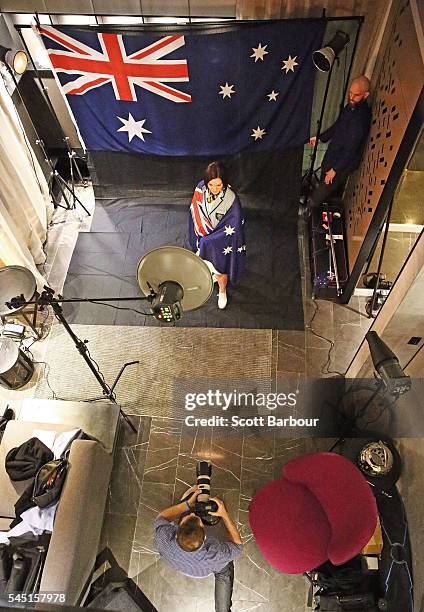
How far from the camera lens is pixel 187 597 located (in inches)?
168

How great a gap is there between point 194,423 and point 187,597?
4.78 feet

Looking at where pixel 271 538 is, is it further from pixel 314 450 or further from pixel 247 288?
pixel 247 288

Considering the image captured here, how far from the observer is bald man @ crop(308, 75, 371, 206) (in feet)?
15.8

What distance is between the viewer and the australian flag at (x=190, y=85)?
4785 mm

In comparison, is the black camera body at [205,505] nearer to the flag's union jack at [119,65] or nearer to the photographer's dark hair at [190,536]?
the photographer's dark hair at [190,536]

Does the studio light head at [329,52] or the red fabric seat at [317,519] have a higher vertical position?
the studio light head at [329,52]

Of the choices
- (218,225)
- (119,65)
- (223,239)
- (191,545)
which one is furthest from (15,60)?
(191,545)

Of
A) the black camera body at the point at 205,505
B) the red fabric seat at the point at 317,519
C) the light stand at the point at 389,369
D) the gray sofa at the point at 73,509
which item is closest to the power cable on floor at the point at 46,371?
the gray sofa at the point at 73,509

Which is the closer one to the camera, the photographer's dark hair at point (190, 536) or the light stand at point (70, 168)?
the photographer's dark hair at point (190, 536)

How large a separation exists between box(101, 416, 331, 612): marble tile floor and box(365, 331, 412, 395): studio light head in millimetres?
1642

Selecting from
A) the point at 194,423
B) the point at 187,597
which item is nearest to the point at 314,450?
the point at 194,423

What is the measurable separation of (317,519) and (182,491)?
2.04 meters

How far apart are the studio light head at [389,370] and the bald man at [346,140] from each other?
2.30 m

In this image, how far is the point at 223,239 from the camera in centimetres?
505
